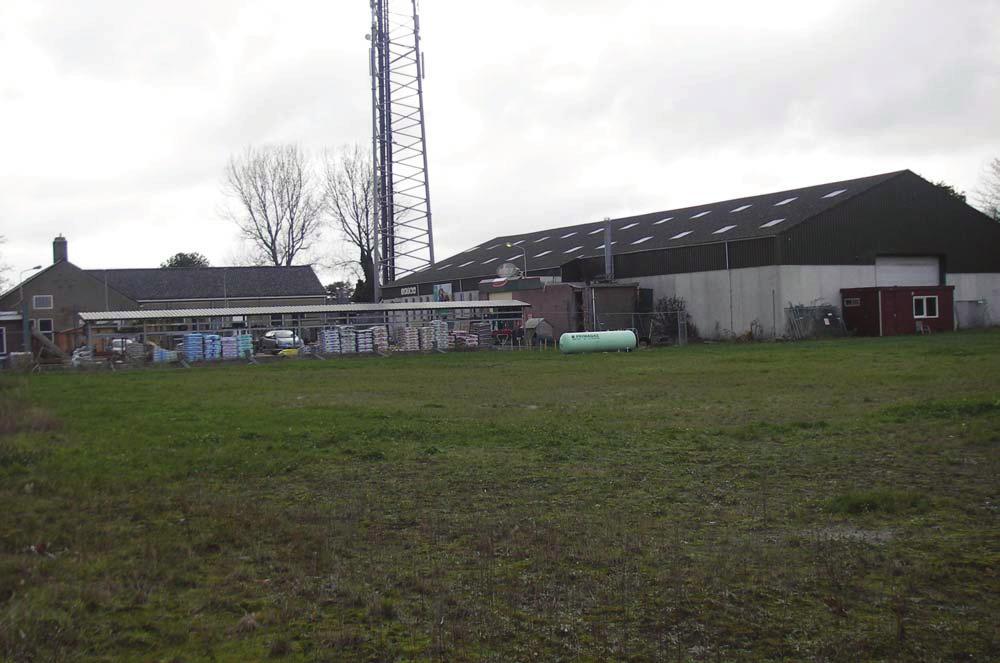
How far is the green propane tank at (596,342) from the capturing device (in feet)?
138

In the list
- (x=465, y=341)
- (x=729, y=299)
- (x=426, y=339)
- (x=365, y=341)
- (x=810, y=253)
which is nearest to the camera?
(x=810, y=253)

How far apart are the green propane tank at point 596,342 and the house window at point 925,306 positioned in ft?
46.9

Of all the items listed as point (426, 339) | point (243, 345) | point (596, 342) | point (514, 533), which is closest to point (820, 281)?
point (596, 342)

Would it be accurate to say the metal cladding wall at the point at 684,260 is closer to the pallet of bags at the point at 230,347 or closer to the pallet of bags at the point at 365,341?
the pallet of bags at the point at 365,341

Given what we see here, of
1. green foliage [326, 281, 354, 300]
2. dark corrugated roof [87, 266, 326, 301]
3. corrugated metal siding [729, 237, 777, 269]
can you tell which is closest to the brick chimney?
dark corrugated roof [87, 266, 326, 301]

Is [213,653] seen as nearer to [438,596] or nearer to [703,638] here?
[438,596]

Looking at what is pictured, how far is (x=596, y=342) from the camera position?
42312 millimetres

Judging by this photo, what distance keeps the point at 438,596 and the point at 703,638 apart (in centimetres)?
179

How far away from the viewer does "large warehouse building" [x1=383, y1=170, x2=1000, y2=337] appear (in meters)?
45.6

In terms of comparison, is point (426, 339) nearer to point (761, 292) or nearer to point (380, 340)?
point (380, 340)

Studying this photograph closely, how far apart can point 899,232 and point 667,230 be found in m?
13.5

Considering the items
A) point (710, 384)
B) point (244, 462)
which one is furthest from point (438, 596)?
point (710, 384)

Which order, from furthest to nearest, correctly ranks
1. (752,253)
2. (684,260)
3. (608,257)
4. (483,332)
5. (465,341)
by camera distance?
(608,257), (483,332), (465,341), (684,260), (752,253)

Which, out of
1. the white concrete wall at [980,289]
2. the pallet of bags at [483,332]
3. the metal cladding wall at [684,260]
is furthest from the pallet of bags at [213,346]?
the white concrete wall at [980,289]
